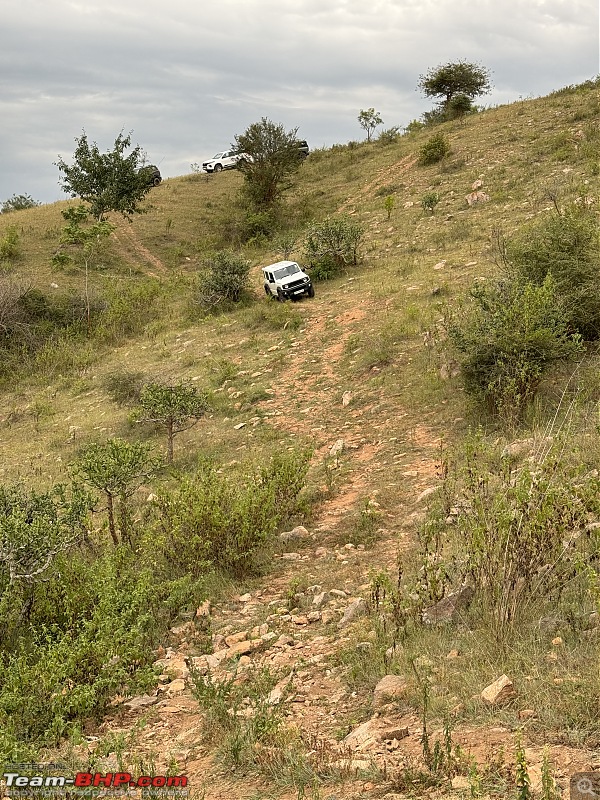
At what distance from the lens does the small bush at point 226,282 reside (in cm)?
1841

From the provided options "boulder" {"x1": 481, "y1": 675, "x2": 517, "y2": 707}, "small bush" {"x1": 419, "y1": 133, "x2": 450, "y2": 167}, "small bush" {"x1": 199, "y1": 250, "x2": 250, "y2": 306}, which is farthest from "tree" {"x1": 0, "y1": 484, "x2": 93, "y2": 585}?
"small bush" {"x1": 419, "y1": 133, "x2": 450, "y2": 167}

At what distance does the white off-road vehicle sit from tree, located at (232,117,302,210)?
10.7 m

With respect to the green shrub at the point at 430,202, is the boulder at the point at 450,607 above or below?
below

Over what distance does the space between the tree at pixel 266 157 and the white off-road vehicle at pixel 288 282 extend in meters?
10.7

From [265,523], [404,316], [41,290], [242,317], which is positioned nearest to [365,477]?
[265,523]

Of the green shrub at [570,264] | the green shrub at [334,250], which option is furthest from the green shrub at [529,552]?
the green shrub at [334,250]

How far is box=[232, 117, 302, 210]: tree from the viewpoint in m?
26.9

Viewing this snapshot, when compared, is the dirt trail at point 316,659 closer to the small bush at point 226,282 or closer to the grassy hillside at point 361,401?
the grassy hillside at point 361,401

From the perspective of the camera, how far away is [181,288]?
2200 cm

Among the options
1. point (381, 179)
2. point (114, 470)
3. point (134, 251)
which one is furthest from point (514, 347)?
point (134, 251)

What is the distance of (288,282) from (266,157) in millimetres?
12232

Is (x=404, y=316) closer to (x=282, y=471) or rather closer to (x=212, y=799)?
(x=282, y=471)

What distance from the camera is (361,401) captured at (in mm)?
10070

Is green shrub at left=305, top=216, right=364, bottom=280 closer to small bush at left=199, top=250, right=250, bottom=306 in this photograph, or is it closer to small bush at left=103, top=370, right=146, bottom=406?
small bush at left=199, top=250, right=250, bottom=306
